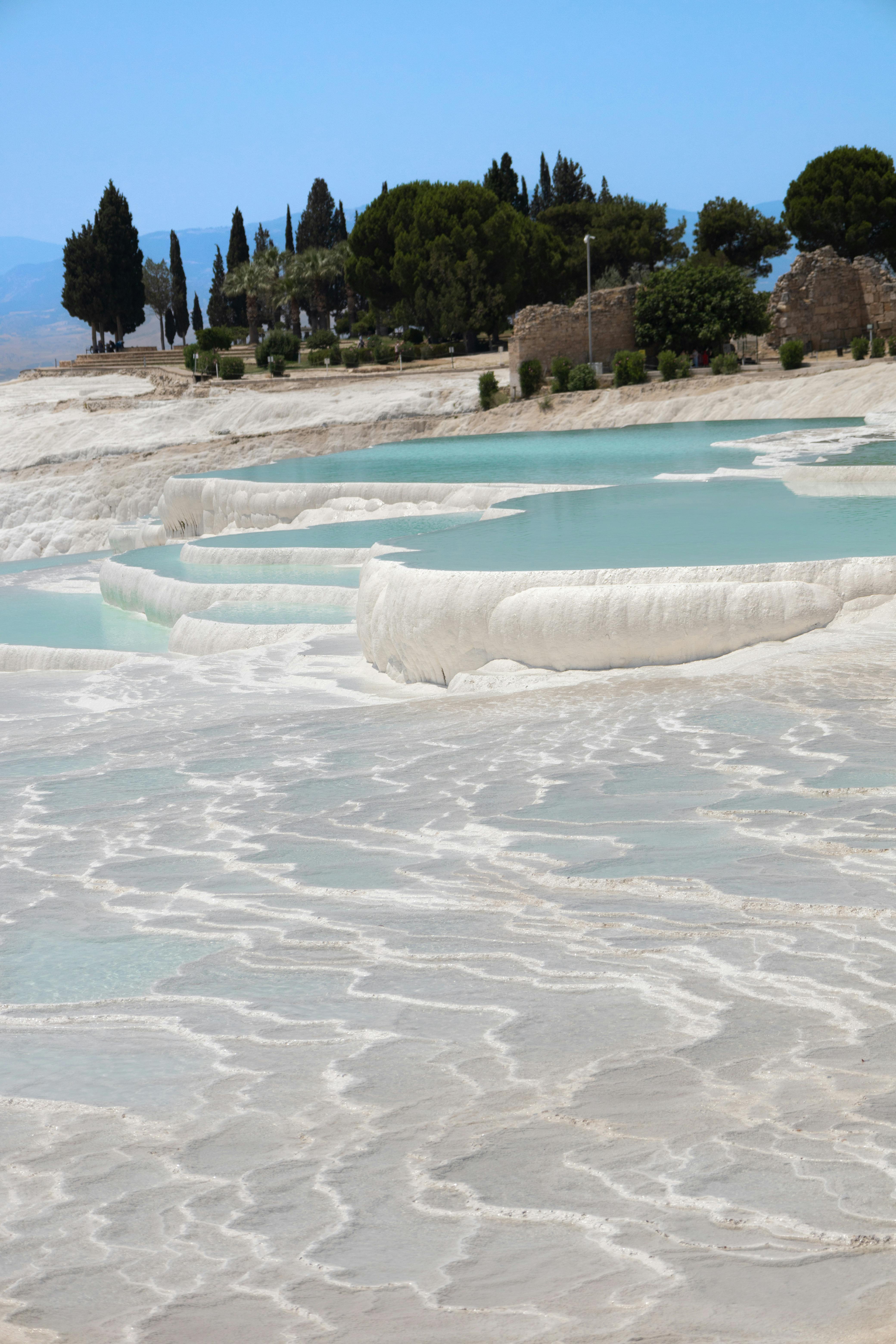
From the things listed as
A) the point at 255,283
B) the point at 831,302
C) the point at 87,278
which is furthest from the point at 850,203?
the point at 87,278

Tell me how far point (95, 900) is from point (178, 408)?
25051mm

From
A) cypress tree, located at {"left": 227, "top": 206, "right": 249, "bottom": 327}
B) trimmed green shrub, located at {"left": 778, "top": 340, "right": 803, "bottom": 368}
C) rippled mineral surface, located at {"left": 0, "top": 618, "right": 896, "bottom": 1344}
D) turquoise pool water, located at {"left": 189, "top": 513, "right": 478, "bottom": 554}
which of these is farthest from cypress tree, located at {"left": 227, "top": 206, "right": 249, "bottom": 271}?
rippled mineral surface, located at {"left": 0, "top": 618, "right": 896, "bottom": 1344}

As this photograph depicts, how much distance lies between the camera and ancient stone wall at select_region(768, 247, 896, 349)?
27859mm

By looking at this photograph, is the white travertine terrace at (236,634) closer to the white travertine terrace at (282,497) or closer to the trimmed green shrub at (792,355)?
the white travertine terrace at (282,497)

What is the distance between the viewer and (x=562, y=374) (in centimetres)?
2497

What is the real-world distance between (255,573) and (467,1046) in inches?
377

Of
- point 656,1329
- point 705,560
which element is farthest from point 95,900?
point 705,560

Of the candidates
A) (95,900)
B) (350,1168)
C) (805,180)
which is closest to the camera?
(350,1168)

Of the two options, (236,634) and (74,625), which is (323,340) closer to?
(74,625)

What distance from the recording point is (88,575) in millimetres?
14555

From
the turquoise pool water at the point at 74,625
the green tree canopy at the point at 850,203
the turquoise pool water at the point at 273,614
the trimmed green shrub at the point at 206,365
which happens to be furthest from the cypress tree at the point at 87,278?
the turquoise pool water at the point at 273,614

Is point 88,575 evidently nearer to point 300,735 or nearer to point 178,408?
point 300,735

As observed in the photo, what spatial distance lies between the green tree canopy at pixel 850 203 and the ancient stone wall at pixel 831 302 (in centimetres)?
966

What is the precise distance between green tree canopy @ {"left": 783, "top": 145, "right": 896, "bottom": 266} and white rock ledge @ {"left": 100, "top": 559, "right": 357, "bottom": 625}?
3082 cm
